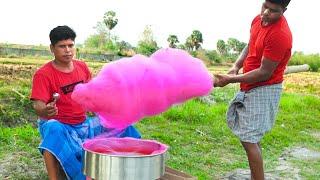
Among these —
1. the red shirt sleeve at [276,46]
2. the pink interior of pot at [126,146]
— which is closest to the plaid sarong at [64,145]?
the pink interior of pot at [126,146]

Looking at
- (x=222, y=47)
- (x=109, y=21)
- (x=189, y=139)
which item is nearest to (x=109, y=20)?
(x=109, y=21)

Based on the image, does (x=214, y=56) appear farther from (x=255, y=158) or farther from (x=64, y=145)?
(x=64, y=145)

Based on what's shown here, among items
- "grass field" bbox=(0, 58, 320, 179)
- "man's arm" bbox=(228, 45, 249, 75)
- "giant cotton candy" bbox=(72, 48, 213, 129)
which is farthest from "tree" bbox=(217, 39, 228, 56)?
"giant cotton candy" bbox=(72, 48, 213, 129)

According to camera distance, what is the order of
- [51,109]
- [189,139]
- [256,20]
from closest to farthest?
[51,109] → [256,20] → [189,139]

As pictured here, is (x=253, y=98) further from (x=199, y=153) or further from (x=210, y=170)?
(x=199, y=153)

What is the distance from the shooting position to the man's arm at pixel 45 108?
127 inches

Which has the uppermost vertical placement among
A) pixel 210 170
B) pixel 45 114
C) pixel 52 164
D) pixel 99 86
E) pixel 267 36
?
pixel 267 36

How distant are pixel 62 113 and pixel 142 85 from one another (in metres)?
1.06

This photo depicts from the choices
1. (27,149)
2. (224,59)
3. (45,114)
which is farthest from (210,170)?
(224,59)

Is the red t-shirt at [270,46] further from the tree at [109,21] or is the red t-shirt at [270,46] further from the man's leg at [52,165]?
the tree at [109,21]

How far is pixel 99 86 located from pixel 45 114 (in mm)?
729

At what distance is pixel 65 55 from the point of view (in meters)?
3.52

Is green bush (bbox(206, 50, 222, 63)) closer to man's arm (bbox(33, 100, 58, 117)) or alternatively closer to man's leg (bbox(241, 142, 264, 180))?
man's leg (bbox(241, 142, 264, 180))

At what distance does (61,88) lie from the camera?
3502mm
